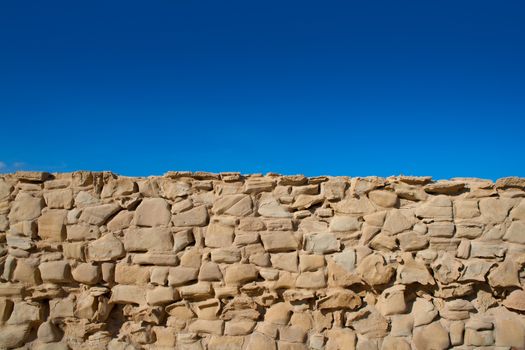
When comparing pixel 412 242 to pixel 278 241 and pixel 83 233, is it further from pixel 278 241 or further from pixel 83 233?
pixel 83 233

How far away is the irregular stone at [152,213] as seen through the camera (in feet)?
12.9

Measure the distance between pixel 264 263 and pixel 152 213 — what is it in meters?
1.15

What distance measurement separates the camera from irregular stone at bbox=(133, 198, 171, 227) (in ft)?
12.9

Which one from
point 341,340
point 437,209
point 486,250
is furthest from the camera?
point 437,209

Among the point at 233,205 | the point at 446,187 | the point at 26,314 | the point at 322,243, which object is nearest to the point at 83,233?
the point at 26,314

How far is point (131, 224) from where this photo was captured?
3969 millimetres

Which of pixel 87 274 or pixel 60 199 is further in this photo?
pixel 60 199

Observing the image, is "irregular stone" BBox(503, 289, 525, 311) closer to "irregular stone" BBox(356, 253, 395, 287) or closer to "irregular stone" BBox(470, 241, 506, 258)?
"irregular stone" BBox(470, 241, 506, 258)

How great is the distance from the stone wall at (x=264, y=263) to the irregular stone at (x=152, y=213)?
11 millimetres

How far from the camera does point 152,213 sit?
156 inches

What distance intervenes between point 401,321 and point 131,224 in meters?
2.60

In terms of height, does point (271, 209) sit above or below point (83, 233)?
above

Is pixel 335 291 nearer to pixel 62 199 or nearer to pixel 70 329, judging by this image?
pixel 70 329

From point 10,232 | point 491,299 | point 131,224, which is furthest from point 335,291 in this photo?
point 10,232
